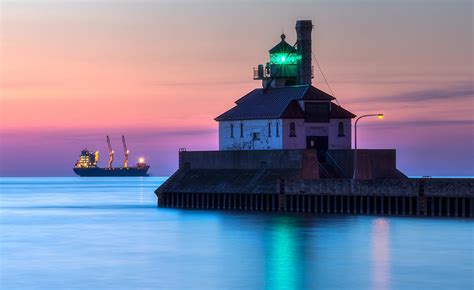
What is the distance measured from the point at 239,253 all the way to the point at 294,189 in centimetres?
2349

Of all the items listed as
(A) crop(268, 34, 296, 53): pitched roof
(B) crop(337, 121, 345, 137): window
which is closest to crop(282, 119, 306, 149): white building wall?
(B) crop(337, 121, 345, 137): window

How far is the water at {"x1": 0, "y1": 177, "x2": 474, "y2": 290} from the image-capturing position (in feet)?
145

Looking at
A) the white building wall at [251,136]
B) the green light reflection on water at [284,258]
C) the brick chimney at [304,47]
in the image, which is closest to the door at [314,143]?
the white building wall at [251,136]

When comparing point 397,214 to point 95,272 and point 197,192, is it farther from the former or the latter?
point 95,272

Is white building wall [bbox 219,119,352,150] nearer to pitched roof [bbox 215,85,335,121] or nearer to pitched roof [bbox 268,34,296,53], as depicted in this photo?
pitched roof [bbox 215,85,335,121]

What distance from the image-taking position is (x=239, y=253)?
55.3 meters

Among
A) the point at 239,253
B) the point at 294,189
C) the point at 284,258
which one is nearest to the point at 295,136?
the point at 294,189

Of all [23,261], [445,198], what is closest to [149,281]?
[23,261]

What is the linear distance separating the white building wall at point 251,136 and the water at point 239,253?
7027 millimetres

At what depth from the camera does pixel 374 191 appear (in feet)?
238

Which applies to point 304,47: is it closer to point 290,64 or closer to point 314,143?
point 290,64

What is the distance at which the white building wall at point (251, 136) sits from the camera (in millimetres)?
85625

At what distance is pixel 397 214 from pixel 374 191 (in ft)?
7.26

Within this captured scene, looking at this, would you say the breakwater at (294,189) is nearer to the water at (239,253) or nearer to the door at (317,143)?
the water at (239,253)
